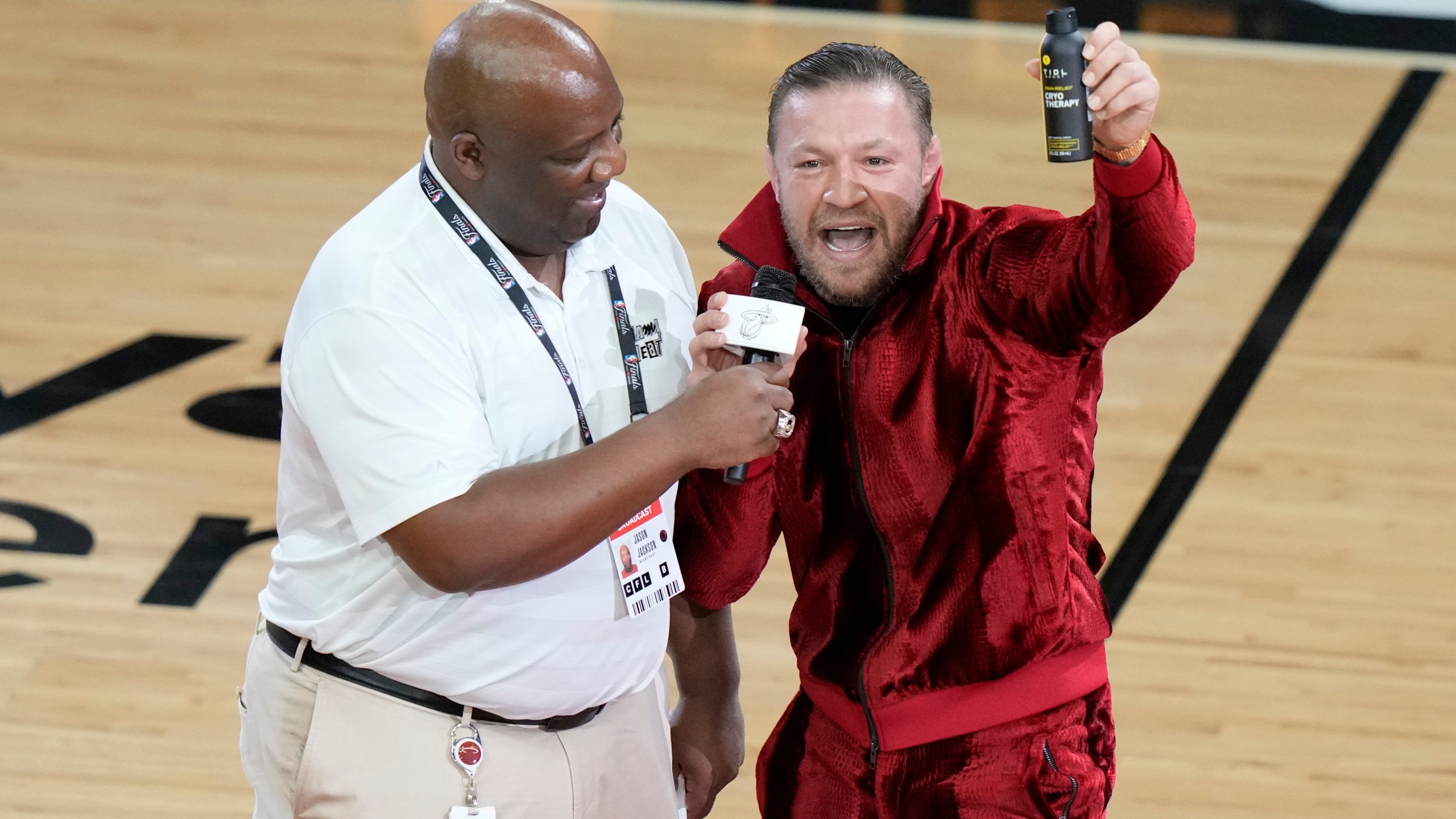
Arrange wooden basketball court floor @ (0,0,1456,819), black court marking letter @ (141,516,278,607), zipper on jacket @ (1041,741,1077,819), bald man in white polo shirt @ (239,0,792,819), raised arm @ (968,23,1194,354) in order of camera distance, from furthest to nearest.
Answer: black court marking letter @ (141,516,278,607), wooden basketball court floor @ (0,0,1456,819), zipper on jacket @ (1041,741,1077,819), bald man in white polo shirt @ (239,0,792,819), raised arm @ (968,23,1194,354)

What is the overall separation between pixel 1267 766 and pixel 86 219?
4.41 m

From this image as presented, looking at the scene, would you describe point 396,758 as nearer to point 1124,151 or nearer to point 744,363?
point 744,363

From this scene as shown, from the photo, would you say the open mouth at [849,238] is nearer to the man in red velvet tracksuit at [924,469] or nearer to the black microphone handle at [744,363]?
the man in red velvet tracksuit at [924,469]

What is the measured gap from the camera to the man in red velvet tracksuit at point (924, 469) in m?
2.31

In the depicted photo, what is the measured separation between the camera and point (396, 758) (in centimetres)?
226

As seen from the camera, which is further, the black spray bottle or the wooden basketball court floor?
the wooden basketball court floor

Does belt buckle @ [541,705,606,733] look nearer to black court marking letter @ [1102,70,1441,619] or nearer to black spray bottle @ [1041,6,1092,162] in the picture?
black spray bottle @ [1041,6,1092,162]

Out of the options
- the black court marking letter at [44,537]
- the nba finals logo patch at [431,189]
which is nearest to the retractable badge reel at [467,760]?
the nba finals logo patch at [431,189]

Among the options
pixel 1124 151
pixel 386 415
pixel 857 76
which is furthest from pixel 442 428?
pixel 1124 151

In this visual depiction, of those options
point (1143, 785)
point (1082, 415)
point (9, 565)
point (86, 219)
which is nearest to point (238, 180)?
point (86, 219)

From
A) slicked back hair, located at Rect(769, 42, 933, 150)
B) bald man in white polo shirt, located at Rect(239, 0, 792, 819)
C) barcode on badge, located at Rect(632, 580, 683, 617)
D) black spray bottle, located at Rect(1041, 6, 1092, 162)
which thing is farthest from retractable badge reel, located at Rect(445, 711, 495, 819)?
black spray bottle, located at Rect(1041, 6, 1092, 162)

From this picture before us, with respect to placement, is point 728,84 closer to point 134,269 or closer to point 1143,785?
point 134,269

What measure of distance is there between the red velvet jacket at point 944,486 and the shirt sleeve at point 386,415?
0.51m

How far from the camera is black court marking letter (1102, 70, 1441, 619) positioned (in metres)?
4.30
